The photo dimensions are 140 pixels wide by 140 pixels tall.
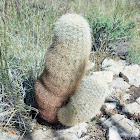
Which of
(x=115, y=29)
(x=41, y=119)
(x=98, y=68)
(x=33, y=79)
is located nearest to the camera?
(x=41, y=119)

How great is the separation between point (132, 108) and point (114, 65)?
1020 millimetres

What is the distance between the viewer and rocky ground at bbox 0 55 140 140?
6.06 feet

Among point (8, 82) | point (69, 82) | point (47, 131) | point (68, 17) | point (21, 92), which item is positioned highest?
point (68, 17)

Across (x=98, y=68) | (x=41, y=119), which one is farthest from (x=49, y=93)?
(x=98, y=68)

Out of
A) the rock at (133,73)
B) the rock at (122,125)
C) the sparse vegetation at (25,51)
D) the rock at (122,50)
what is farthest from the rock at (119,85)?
the rock at (122,50)

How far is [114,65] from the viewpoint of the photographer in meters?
3.12

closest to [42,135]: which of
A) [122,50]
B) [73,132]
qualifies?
[73,132]

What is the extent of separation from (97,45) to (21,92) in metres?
1.78

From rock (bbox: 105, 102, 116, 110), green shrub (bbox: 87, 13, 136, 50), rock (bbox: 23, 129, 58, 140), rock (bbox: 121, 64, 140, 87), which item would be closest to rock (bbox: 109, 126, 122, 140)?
rock (bbox: 105, 102, 116, 110)

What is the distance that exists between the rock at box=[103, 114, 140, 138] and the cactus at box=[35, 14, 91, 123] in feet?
1.80

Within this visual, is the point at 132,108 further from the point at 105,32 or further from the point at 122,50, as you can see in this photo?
the point at 105,32

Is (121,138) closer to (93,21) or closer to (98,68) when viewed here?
(98,68)

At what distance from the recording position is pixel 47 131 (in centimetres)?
192

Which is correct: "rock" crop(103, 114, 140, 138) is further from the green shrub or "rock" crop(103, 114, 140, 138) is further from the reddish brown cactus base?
the green shrub
